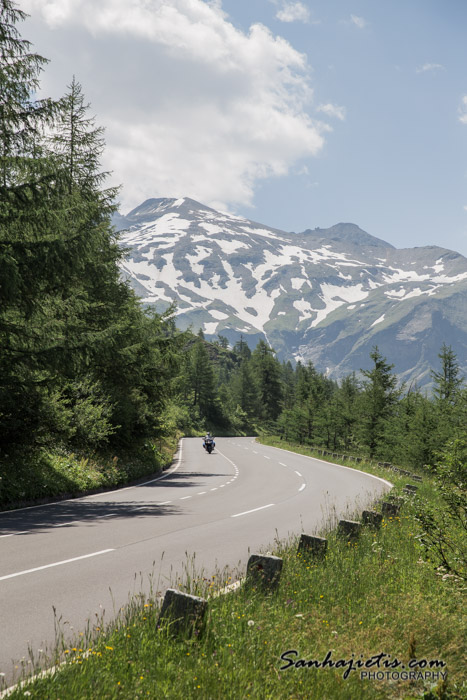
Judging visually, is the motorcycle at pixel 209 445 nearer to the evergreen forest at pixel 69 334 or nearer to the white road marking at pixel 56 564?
the evergreen forest at pixel 69 334

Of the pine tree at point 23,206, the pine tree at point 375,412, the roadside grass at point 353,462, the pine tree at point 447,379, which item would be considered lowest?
the roadside grass at point 353,462

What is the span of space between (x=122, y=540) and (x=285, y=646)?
587 cm

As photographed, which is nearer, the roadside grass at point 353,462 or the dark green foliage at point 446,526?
the dark green foliage at point 446,526

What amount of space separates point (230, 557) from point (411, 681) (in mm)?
4803

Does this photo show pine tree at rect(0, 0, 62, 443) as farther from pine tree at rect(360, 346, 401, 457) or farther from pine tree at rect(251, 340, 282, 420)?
pine tree at rect(251, 340, 282, 420)

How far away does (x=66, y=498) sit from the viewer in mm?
15195

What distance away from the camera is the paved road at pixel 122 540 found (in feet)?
18.7

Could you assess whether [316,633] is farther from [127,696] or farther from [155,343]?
[155,343]

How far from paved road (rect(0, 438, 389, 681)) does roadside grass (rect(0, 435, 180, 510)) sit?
1.89 ft

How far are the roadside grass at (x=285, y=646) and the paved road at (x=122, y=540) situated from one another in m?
0.82

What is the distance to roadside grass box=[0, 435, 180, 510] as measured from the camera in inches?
524

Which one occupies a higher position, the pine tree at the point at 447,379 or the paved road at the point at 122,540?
the pine tree at the point at 447,379

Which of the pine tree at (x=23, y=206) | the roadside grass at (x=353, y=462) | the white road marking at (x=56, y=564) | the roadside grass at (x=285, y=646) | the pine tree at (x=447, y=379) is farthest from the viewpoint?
the pine tree at (x=447, y=379)

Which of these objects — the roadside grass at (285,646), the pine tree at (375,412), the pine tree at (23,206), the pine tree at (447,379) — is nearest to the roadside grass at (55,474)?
the pine tree at (23,206)
